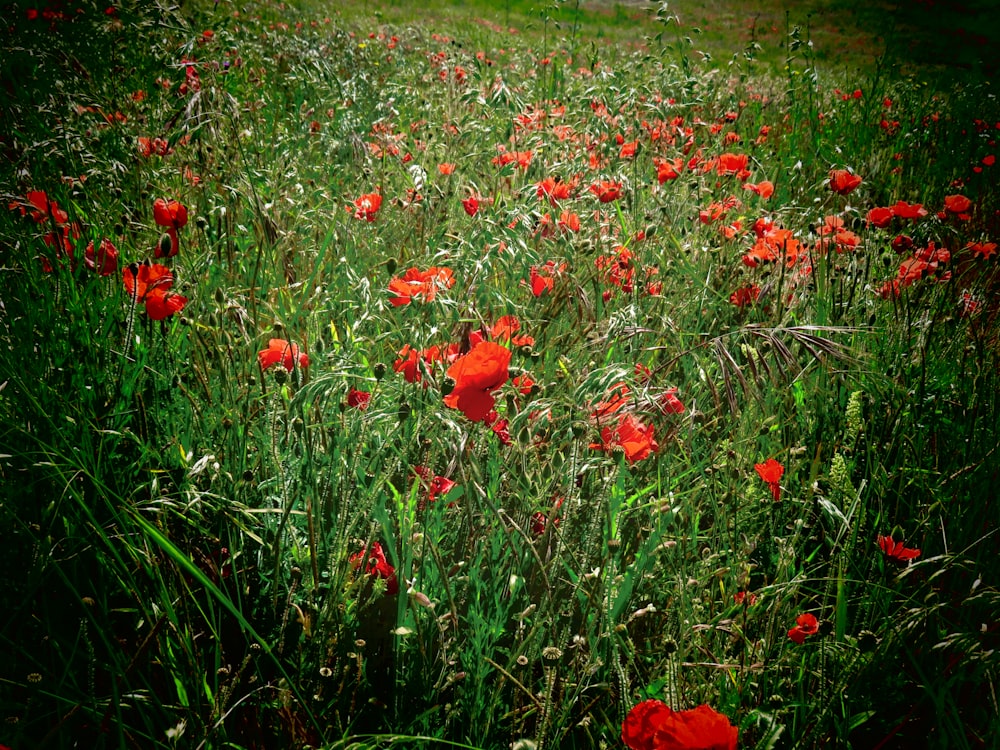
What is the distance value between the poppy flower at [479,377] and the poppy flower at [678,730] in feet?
1.52

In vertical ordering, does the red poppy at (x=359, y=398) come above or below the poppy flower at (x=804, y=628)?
above

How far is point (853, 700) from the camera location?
1.07m

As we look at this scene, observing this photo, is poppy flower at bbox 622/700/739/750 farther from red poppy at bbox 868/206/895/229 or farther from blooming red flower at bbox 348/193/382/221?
red poppy at bbox 868/206/895/229

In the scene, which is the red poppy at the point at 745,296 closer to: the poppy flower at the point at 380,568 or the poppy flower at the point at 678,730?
the poppy flower at the point at 380,568

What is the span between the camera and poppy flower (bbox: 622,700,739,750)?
2.32ft

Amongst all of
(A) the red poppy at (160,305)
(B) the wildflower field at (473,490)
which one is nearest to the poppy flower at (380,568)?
(B) the wildflower field at (473,490)

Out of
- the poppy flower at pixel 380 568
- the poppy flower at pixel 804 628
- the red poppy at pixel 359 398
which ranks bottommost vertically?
the poppy flower at pixel 380 568

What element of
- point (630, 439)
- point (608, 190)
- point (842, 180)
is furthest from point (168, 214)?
point (842, 180)

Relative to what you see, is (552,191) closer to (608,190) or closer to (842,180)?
(608,190)

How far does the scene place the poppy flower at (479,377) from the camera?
99cm

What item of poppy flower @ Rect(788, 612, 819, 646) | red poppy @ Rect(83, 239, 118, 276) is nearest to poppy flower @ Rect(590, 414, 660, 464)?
poppy flower @ Rect(788, 612, 819, 646)

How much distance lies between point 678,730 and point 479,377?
1.73 feet

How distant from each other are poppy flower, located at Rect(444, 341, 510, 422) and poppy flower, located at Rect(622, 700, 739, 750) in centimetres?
46

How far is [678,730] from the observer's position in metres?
0.72
